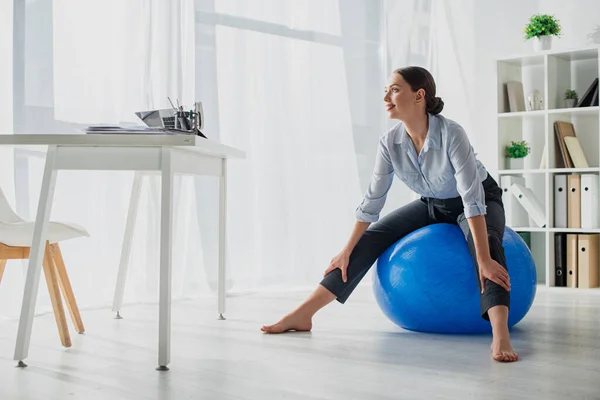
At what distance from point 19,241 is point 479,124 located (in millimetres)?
3399

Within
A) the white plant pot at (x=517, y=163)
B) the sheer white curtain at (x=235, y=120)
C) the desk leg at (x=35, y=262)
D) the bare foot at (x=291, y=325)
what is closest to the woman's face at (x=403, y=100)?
the bare foot at (x=291, y=325)

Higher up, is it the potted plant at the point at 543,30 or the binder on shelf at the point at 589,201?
the potted plant at the point at 543,30

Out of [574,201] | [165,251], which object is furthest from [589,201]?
[165,251]

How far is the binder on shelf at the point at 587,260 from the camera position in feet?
14.2

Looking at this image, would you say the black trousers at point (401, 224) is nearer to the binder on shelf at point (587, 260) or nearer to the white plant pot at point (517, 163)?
the binder on shelf at point (587, 260)

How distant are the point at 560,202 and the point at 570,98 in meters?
0.60

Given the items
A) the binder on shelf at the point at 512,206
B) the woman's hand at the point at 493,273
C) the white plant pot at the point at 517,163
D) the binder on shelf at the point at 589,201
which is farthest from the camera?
the white plant pot at the point at 517,163

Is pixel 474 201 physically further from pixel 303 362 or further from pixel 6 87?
pixel 6 87

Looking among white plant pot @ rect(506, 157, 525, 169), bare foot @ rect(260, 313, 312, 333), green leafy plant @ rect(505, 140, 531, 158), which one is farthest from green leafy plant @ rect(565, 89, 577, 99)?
bare foot @ rect(260, 313, 312, 333)

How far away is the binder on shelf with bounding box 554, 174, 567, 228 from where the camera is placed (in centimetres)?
443

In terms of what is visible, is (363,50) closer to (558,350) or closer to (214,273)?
(214,273)

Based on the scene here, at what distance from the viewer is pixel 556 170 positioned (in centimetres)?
439

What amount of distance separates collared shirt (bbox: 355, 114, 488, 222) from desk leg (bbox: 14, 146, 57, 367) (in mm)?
1112

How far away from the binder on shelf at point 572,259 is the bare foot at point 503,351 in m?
2.17
